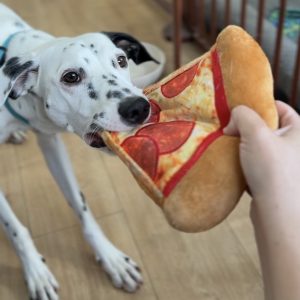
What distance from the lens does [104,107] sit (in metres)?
1.08

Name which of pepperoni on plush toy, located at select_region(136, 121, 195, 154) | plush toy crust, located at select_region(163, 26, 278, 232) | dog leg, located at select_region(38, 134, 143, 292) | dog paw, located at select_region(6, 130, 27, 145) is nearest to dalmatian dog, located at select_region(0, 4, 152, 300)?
dog leg, located at select_region(38, 134, 143, 292)

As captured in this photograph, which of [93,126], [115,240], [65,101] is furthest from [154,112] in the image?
[115,240]

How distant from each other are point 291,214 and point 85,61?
26.6 inches

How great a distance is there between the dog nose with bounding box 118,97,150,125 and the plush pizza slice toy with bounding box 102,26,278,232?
0.10ft

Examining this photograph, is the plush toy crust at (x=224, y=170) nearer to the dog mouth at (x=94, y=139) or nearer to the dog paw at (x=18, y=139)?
the dog mouth at (x=94, y=139)

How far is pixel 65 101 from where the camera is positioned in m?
1.18

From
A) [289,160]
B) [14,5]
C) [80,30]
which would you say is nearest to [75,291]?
[289,160]

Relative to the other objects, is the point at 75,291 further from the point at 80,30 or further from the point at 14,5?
the point at 14,5

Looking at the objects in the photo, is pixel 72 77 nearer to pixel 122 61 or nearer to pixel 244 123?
pixel 122 61

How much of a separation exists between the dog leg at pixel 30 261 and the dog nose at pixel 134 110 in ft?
2.18

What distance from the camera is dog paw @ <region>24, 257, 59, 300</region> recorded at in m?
1.50

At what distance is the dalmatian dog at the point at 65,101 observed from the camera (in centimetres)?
110

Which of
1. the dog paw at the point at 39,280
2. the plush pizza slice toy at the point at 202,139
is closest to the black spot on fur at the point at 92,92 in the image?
the plush pizza slice toy at the point at 202,139

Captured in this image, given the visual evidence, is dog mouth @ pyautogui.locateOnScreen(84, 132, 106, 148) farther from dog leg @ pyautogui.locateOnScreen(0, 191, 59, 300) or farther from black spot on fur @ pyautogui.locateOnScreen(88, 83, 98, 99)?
dog leg @ pyautogui.locateOnScreen(0, 191, 59, 300)
